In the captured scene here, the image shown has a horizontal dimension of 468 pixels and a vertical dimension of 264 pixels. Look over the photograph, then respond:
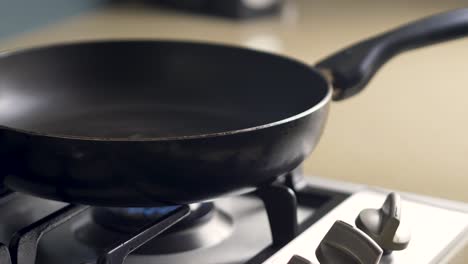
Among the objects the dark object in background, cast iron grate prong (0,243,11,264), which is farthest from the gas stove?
the dark object in background

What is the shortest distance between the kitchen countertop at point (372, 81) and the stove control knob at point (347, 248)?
0.13 metres

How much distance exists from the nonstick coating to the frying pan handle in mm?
27

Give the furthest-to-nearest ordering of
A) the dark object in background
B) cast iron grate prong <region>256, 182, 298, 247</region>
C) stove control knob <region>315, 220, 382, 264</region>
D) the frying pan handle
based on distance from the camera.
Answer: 1. the dark object in background
2. the frying pan handle
3. cast iron grate prong <region>256, 182, 298, 247</region>
4. stove control knob <region>315, 220, 382, 264</region>

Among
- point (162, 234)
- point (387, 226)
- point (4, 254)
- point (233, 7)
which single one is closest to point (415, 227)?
point (387, 226)

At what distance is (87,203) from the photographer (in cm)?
66

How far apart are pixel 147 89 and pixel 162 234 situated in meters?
0.28

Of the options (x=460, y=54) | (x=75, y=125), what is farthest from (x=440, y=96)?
(x=75, y=125)

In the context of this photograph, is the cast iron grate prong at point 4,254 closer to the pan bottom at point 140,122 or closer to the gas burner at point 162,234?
the gas burner at point 162,234

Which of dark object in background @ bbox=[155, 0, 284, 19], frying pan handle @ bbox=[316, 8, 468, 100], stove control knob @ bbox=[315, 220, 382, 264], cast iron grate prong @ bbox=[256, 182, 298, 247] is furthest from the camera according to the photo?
dark object in background @ bbox=[155, 0, 284, 19]

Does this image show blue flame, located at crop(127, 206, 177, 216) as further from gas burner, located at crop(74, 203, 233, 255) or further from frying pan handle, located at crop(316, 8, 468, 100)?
frying pan handle, located at crop(316, 8, 468, 100)

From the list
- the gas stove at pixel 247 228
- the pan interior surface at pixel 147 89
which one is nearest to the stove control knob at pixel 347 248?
the gas stove at pixel 247 228

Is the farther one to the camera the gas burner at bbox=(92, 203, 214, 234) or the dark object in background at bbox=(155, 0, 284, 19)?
the dark object in background at bbox=(155, 0, 284, 19)

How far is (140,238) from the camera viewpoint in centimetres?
68

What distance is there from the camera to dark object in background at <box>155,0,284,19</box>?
1.51 metres
